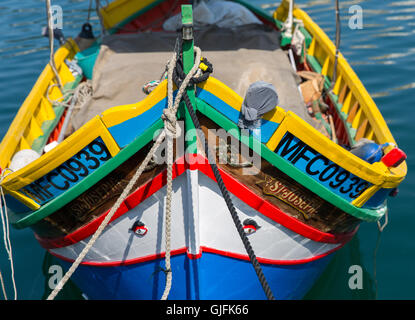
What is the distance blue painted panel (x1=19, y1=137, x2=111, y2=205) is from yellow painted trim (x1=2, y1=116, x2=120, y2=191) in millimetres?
38

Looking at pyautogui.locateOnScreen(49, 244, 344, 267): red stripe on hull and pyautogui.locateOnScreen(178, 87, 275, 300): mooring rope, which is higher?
pyautogui.locateOnScreen(178, 87, 275, 300): mooring rope

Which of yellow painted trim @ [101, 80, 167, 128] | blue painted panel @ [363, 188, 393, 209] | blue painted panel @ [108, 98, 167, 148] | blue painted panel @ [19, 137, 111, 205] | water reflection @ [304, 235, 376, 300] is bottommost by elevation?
water reflection @ [304, 235, 376, 300]

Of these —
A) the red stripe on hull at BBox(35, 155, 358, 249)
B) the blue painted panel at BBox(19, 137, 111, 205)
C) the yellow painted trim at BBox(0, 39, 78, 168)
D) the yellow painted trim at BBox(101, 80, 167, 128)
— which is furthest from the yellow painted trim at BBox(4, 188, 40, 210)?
the yellow painted trim at BBox(101, 80, 167, 128)

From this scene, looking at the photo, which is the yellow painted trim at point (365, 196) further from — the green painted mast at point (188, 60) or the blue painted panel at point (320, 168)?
the green painted mast at point (188, 60)

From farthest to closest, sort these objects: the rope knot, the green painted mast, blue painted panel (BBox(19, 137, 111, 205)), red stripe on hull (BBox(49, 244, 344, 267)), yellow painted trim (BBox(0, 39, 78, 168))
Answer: yellow painted trim (BBox(0, 39, 78, 168)), red stripe on hull (BBox(49, 244, 344, 267)), blue painted panel (BBox(19, 137, 111, 205)), the rope knot, the green painted mast

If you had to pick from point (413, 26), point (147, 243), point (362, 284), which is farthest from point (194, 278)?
point (413, 26)

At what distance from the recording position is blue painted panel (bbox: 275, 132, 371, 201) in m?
2.64

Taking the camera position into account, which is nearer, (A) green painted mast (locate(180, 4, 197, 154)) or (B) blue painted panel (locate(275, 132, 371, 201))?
(A) green painted mast (locate(180, 4, 197, 154))

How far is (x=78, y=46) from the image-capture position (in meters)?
5.89

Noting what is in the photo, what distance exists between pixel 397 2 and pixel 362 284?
33.8 ft

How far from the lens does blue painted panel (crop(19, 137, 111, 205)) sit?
2.63 m

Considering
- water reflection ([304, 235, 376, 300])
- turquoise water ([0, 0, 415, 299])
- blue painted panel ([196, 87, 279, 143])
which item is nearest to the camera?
blue painted panel ([196, 87, 279, 143])

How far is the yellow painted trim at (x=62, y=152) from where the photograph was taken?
8.34ft

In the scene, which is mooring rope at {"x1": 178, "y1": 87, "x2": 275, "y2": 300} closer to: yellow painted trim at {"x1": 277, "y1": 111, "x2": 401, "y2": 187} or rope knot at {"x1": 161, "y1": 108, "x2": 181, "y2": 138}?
rope knot at {"x1": 161, "y1": 108, "x2": 181, "y2": 138}
